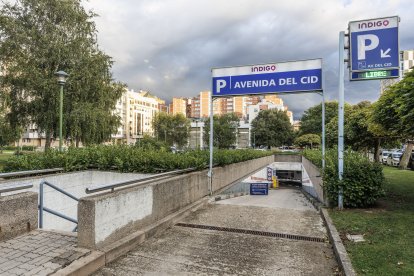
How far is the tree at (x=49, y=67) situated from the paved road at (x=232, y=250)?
1602 cm

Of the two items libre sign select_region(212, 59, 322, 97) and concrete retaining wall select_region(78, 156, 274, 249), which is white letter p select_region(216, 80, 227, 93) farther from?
concrete retaining wall select_region(78, 156, 274, 249)

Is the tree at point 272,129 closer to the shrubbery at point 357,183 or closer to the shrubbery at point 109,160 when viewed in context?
the shrubbery at point 109,160

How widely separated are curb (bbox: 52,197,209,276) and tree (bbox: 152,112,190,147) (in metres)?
67.7

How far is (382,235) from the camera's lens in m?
4.93

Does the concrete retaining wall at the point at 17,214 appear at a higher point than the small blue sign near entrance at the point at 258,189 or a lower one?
higher

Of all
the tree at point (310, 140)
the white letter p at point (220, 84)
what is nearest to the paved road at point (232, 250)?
A: the white letter p at point (220, 84)

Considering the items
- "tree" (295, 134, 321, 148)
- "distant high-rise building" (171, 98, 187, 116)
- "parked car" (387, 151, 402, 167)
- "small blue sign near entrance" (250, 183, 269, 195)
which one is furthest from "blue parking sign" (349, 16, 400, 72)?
"distant high-rise building" (171, 98, 187, 116)

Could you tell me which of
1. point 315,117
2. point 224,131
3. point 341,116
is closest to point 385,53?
point 341,116

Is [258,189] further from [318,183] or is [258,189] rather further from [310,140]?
[310,140]

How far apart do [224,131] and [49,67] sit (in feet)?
161

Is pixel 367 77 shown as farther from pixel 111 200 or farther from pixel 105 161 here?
pixel 105 161

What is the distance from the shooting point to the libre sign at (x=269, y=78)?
8.11m

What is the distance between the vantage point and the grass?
3.67 meters

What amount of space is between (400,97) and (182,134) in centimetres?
6810
